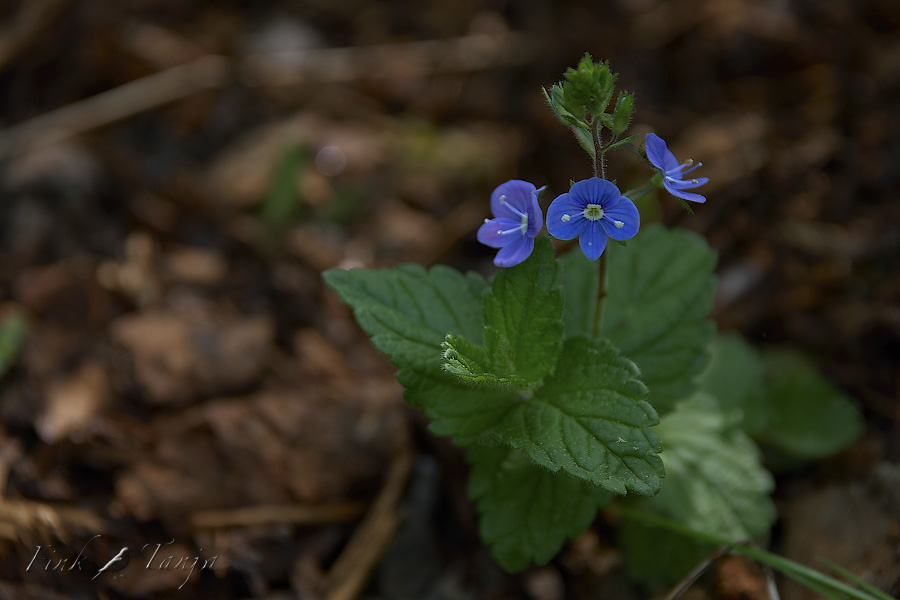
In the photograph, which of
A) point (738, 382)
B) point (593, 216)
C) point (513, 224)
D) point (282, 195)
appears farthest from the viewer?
point (282, 195)

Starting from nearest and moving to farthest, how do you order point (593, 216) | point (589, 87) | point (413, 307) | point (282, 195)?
point (589, 87), point (593, 216), point (413, 307), point (282, 195)

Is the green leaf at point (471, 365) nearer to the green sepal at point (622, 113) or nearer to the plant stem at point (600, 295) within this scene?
the plant stem at point (600, 295)

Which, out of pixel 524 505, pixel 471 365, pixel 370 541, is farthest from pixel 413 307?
pixel 370 541

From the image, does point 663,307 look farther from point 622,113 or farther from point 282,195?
point 282,195

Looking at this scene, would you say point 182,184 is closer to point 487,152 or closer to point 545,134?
point 487,152

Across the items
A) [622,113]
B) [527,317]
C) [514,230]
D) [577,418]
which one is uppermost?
[622,113]

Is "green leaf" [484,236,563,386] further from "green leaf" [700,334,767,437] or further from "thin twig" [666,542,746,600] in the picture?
"green leaf" [700,334,767,437]

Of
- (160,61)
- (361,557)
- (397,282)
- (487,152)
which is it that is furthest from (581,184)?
(160,61)
